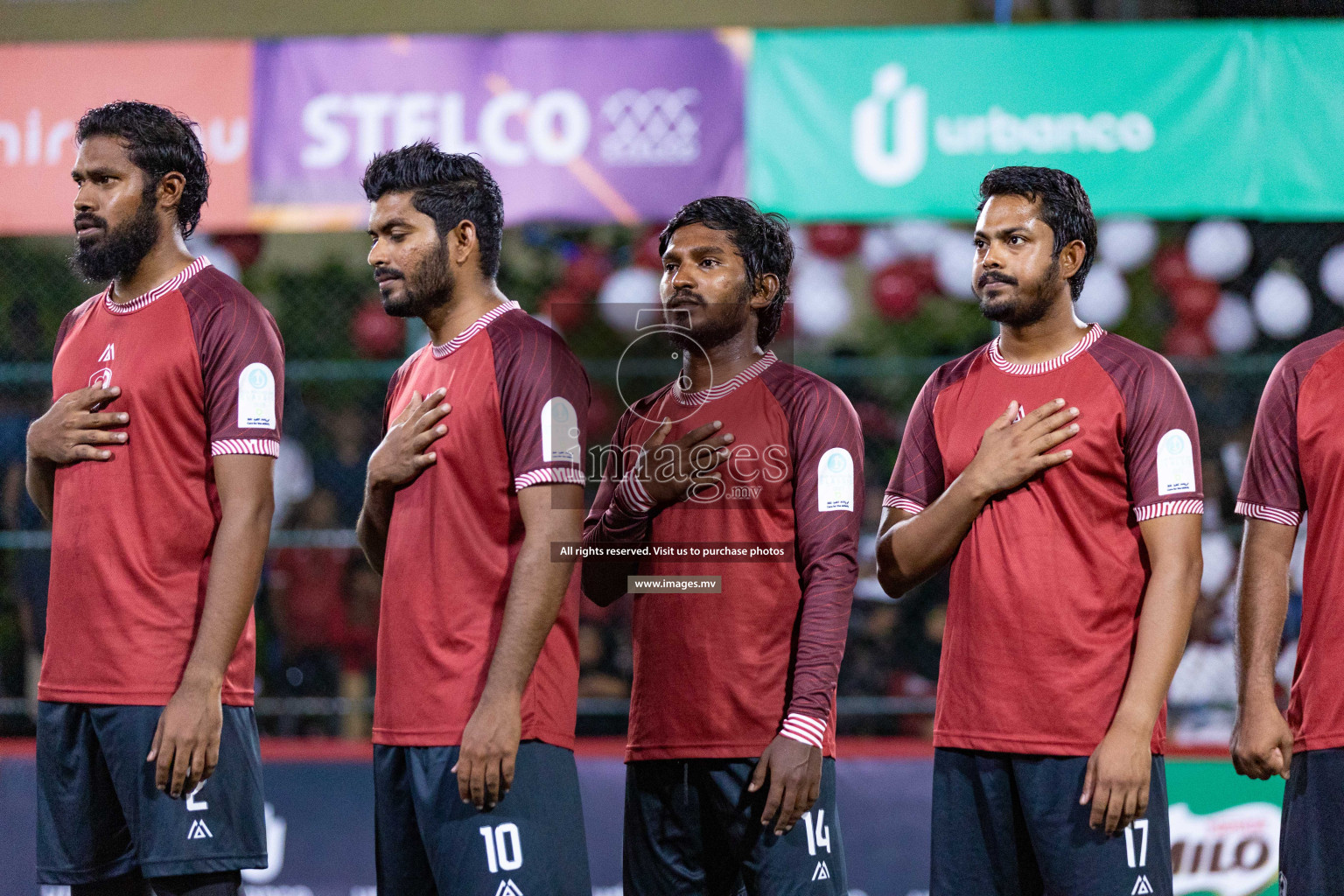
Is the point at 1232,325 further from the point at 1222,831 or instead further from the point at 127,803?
the point at 127,803

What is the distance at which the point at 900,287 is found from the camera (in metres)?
7.84

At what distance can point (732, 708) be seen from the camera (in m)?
3.10

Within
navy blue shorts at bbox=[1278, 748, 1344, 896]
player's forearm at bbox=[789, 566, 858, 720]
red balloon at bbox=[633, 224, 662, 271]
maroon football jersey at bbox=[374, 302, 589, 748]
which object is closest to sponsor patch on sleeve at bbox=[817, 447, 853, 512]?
player's forearm at bbox=[789, 566, 858, 720]

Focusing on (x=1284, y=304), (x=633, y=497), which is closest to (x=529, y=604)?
(x=633, y=497)

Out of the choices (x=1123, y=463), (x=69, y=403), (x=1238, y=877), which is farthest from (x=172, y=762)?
(x=1238, y=877)

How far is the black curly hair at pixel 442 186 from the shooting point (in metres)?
3.12

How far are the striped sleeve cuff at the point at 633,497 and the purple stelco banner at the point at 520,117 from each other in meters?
3.21

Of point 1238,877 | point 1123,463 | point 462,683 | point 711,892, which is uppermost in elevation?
point 1123,463

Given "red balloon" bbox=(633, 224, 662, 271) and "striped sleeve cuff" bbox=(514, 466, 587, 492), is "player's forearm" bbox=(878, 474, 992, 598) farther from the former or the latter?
"red balloon" bbox=(633, 224, 662, 271)

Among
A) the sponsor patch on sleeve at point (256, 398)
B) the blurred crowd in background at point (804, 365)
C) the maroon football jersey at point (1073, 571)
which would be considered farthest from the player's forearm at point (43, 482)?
the blurred crowd in background at point (804, 365)

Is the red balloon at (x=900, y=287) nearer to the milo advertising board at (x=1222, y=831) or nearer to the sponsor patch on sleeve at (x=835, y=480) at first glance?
the milo advertising board at (x=1222, y=831)

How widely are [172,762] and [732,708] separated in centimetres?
118

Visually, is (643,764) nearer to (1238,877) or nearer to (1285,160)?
(1238,877)

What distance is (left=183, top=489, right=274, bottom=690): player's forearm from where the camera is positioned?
294 cm
